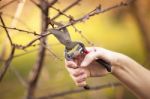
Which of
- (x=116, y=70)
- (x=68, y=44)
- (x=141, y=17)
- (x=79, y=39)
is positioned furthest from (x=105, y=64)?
(x=141, y=17)

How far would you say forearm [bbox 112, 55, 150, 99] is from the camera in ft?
6.04

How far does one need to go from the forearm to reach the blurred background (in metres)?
0.76

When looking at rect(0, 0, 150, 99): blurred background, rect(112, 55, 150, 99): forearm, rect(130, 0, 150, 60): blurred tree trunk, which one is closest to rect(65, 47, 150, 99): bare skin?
rect(112, 55, 150, 99): forearm

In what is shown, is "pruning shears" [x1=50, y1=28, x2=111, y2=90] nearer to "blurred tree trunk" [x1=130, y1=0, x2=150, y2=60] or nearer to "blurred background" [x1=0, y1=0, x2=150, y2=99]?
"blurred background" [x1=0, y1=0, x2=150, y2=99]

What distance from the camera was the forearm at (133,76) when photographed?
1.84 m

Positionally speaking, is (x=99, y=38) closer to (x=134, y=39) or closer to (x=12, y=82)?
(x=134, y=39)

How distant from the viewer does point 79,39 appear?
11.3ft

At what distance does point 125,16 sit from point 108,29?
244mm

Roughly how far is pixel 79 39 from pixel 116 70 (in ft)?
5.38

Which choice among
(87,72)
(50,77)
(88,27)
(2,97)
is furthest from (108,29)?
(87,72)

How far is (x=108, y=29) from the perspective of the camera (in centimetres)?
479

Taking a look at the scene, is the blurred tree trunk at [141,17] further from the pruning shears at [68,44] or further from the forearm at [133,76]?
the pruning shears at [68,44]

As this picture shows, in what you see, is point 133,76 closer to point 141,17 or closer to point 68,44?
point 68,44

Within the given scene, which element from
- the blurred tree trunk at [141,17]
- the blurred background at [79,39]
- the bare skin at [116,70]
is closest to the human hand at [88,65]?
the bare skin at [116,70]
